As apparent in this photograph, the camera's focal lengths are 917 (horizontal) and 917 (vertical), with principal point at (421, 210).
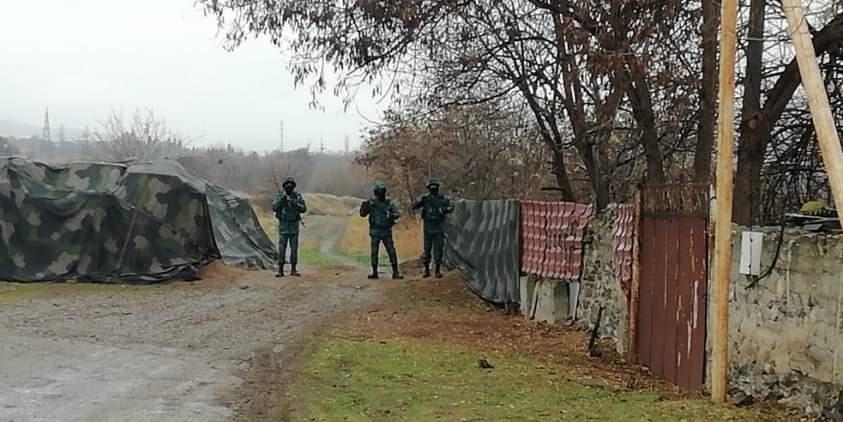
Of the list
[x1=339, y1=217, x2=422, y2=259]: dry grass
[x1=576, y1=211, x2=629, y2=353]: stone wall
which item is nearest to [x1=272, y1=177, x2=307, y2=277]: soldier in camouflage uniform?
[x1=576, y1=211, x2=629, y2=353]: stone wall

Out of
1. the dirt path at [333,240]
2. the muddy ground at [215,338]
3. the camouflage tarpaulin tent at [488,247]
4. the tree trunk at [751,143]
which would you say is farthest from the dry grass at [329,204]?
the tree trunk at [751,143]

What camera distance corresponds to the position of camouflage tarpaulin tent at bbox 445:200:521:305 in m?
13.8

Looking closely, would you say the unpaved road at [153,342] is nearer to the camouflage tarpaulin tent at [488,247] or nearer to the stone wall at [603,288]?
the camouflage tarpaulin tent at [488,247]

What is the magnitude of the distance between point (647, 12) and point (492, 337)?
14.7ft

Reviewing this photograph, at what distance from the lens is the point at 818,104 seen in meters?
6.29

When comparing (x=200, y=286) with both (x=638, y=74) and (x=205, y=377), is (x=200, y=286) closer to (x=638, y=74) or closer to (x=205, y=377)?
(x=205, y=377)

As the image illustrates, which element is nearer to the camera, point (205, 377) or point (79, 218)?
point (205, 377)

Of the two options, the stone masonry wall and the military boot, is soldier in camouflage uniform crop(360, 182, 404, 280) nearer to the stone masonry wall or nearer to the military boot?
the military boot

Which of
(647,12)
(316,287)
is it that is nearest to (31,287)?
(316,287)

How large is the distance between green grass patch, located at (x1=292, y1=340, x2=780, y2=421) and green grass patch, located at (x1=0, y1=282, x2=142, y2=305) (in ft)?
23.3

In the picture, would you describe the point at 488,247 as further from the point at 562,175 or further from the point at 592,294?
the point at 592,294

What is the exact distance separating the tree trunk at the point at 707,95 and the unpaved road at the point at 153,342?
5230 mm

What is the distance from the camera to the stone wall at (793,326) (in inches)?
249

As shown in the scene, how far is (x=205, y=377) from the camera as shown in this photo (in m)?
8.26
